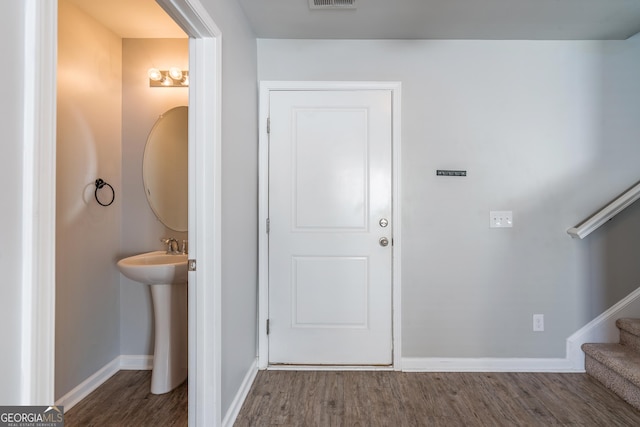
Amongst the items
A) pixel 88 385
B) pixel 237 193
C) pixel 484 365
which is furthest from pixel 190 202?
pixel 484 365

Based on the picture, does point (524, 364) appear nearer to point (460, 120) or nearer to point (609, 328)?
point (609, 328)

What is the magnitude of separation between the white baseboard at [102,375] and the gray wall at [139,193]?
0.05 metres

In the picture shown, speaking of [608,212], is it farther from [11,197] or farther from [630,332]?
[11,197]

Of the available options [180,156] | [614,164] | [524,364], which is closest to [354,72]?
[180,156]

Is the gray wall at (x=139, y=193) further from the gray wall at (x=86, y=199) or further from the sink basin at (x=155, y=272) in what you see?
the sink basin at (x=155, y=272)

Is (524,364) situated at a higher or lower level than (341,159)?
lower

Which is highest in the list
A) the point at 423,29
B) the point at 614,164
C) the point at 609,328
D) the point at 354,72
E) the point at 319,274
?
the point at 423,29

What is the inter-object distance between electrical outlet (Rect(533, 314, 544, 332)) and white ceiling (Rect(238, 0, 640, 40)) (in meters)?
1.95

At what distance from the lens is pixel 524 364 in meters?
2.52

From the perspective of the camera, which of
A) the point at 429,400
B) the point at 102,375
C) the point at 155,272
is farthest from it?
the point at 102,375

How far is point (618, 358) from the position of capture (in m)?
2.25

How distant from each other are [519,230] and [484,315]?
654 millimetres

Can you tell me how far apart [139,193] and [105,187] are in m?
0.21

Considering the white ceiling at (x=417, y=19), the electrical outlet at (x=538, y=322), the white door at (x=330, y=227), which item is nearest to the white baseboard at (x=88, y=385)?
the white door at (x=330, y=227)
